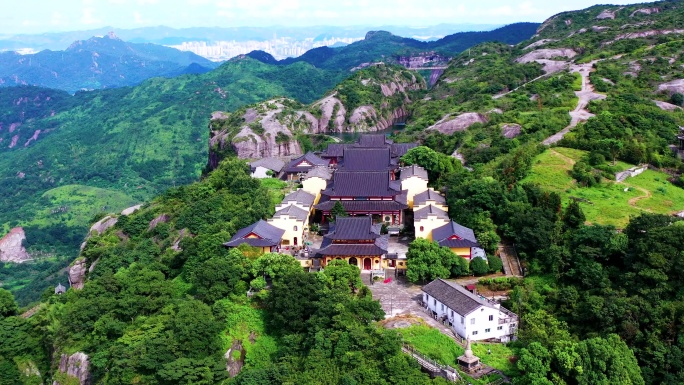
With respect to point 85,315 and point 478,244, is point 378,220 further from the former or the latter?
point 85,315

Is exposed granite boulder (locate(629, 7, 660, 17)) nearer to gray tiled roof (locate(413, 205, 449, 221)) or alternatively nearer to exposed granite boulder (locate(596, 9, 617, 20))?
exposed granite boulder (locate(596, 9, 617, 20))

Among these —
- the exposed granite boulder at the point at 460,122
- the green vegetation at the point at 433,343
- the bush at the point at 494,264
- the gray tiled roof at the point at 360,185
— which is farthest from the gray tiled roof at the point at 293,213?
the exposed granite boulder at the point at 460,122

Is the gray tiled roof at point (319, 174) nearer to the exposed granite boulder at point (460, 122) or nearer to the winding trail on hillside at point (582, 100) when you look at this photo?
the winding trail on hillside at point (582, 100)

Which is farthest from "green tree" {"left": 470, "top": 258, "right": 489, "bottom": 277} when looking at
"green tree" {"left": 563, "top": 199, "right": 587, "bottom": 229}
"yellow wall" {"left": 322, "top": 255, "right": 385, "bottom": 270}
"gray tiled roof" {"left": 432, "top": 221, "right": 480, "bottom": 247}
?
"green tree" {"left": 563, "top": 199, "right": 587, "bottom": 229}

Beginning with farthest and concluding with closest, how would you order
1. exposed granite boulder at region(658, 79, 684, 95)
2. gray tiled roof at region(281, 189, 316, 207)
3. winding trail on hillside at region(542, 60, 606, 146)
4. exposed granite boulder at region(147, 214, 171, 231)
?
exposed granite boulder at region(658, 79, 684, 95)
winding trail on hillside at region(542, 60, 606, 146)
exposed granite boulder at region(147, 214, 171, 231)
gray tiled roof at region(281, 189, 316, 207)

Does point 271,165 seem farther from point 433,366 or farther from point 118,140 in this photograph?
point 118,140

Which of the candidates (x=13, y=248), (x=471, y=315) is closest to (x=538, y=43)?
(x=471, y=315)

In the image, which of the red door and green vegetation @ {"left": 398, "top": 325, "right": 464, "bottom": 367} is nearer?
green vegetation @ {"left": 398, "top": 325, "right": 464, "bottom": 367}
